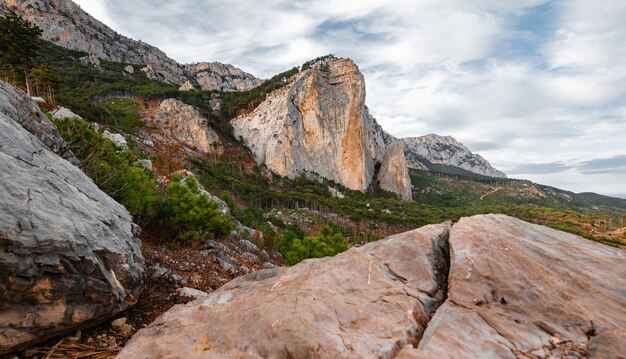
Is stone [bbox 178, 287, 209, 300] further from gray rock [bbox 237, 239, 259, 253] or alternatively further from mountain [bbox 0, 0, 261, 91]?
mountain [bbox 0, 0, 261, 91]

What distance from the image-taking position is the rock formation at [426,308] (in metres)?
2.80

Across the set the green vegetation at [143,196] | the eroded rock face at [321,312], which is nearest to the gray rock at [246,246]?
the green vegetation at [143,196]

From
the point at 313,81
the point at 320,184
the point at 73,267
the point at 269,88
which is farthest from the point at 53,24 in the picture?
the point at 73,267

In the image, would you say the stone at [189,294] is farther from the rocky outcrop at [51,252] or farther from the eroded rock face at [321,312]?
the eroded rock face at [321,312]

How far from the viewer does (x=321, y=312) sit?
3.15 m

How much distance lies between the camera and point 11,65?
32.3 m

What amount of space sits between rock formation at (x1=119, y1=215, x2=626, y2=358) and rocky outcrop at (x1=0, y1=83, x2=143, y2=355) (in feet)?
4.03

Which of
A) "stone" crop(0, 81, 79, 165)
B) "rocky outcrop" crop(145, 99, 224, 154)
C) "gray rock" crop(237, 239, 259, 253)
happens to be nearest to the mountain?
"rocky outcrop" crop(145, 99, 224, 154)

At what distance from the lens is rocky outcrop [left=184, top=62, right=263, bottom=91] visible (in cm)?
18100

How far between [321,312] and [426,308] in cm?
122

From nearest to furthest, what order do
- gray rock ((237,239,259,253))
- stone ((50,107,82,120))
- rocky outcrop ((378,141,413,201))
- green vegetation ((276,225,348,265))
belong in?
stone ((50,107,82,120))
green vegetation ((276,225,348,265))
gray rock ((237,239,259,253))
rocky outcrop ((378,141,413,201))

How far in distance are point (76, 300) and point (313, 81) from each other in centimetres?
10557

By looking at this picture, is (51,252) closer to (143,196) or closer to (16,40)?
(143,196)

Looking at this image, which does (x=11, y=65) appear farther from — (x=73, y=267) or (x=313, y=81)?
(x=313, y=81)
